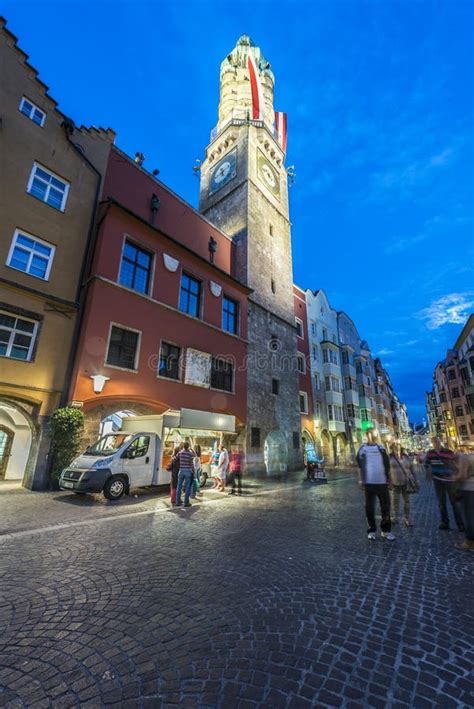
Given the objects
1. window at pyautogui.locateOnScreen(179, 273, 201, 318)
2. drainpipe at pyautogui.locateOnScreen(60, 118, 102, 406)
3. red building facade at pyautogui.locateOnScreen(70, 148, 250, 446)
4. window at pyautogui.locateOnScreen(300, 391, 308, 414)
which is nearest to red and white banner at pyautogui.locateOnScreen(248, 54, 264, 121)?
red building facade at pyautogui.locateOnScreen(70, 148, 250, 446)

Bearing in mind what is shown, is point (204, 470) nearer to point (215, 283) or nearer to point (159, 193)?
point (215, 283)

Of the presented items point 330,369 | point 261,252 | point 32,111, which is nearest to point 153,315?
point 32,111

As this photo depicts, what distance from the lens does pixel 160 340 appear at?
15219mm

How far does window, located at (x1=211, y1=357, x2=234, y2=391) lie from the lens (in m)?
18.0

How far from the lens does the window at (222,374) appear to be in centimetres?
1796

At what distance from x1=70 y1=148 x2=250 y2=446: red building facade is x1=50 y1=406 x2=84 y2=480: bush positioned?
791 mm

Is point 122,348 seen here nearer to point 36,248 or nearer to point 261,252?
point 36,248

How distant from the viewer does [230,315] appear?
20.6m

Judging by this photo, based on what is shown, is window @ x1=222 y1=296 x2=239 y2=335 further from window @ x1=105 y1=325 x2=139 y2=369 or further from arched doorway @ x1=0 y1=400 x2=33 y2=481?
arched doorway @ x1=0 y1=400 x2=33 y2=481

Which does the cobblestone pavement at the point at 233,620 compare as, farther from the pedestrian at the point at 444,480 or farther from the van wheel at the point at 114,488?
the van wheel at the point at 114,488

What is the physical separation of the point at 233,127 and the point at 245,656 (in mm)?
35750

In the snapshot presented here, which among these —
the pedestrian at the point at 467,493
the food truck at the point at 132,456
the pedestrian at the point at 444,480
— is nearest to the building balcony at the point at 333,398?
the food truck at the point at 132,456

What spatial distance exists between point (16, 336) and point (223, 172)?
24.8m

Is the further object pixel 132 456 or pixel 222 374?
pixel 222 374
